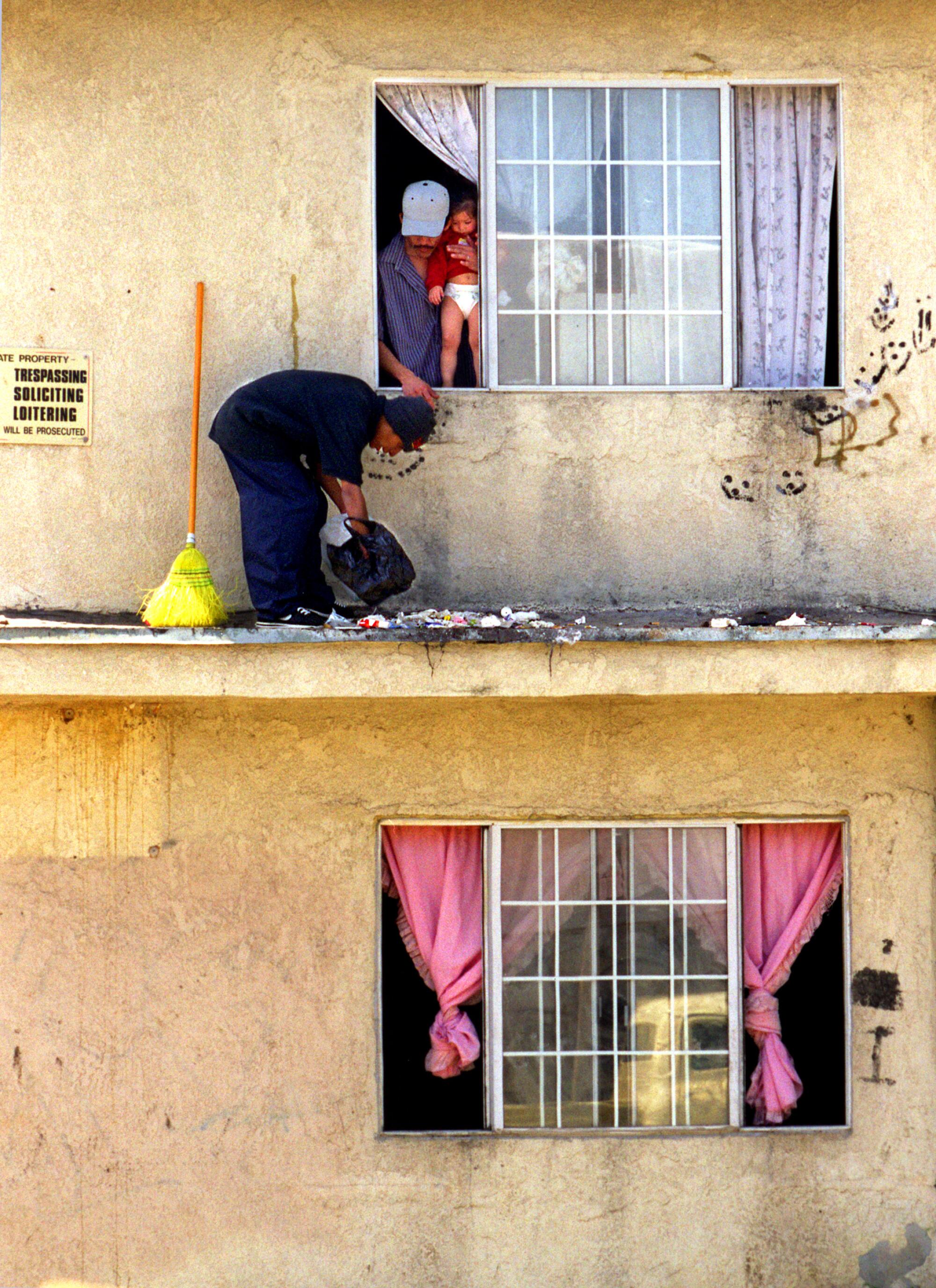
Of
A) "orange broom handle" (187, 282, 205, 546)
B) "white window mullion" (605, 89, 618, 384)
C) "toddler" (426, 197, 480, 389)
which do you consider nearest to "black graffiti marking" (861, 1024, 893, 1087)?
"white window mullion" (605, 89, 618, 384)

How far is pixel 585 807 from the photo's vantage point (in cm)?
689

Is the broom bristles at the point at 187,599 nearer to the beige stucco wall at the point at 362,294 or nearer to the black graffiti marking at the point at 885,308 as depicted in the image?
the beige stucco wall at the point at 362,294

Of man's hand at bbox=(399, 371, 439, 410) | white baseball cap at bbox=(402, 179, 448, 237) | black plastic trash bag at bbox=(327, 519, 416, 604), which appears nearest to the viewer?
black plastic trash bag at bbox=(327, 519, 416, 604)

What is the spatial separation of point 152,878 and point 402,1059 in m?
1.52

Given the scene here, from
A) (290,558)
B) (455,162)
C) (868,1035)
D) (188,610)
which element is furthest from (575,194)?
(868,1035)

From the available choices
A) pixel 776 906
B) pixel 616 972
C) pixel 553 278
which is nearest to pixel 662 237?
pixel 553 278

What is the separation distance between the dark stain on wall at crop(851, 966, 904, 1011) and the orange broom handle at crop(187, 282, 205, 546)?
12.6 feet

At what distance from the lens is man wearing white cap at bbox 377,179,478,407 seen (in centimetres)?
697

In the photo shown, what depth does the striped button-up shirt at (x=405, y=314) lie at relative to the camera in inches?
276

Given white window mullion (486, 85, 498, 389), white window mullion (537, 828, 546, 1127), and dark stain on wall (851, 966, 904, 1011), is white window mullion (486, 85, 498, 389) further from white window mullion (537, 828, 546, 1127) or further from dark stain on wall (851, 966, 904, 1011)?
dark stain on wall (851, 966, 904, 1011)

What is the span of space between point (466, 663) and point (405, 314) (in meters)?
1.95

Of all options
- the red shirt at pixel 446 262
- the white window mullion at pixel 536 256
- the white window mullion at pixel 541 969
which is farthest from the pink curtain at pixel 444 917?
the red shirt at pixel 446 262

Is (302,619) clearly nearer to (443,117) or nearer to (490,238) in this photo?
(490,238)

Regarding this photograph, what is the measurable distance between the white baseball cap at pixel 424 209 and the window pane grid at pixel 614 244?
298mm
